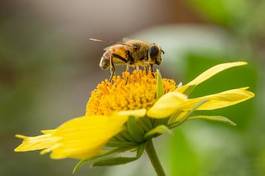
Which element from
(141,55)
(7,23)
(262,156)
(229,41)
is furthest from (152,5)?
(141,55)

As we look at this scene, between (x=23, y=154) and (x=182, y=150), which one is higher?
(x=182, y=150)

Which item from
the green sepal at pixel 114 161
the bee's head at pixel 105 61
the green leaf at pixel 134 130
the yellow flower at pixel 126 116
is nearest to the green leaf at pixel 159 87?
the yellow flower at pixel 126 116

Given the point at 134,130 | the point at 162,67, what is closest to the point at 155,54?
the point at 134,130

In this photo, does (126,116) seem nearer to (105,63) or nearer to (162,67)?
(105,63)

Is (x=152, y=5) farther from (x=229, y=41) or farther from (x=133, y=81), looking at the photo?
(x=133, y=81)

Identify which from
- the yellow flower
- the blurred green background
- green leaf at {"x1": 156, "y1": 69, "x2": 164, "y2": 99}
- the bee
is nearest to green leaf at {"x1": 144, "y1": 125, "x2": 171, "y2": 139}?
the yellow flower

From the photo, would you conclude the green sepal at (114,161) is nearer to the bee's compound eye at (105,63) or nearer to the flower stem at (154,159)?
the flower stem at (154,159)
